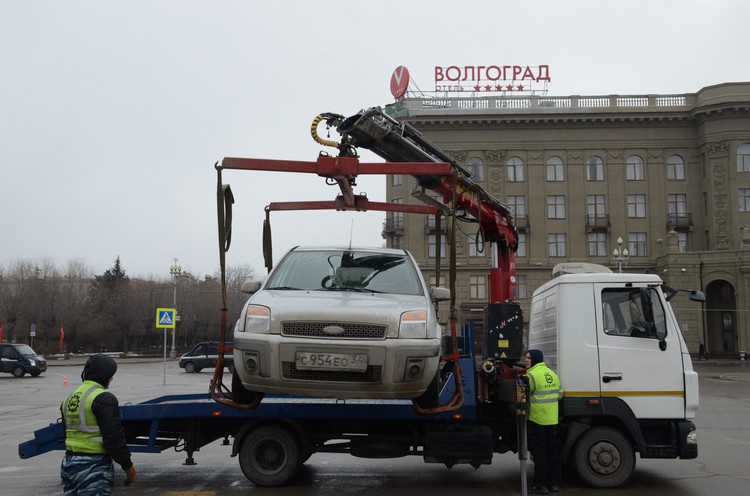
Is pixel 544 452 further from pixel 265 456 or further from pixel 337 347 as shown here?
pixel 265 456

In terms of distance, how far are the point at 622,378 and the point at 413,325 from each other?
10.0 feet

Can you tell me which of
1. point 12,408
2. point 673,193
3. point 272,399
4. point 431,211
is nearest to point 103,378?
point 272,399

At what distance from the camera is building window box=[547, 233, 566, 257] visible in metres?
61.4

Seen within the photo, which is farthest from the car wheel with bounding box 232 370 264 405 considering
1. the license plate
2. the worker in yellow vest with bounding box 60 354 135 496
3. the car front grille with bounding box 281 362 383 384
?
the worker in yellow vest with bounding box 60 354 135 496

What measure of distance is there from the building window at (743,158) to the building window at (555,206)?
14131 millimetres

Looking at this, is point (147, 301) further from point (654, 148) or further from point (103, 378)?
point (103, 378)

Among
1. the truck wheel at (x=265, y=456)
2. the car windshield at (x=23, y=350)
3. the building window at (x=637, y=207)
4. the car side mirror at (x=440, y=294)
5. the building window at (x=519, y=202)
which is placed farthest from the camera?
the building window at (x=519, y=202)

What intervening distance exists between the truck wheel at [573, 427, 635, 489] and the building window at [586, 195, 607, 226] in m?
55.0

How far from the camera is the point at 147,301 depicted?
81125mm

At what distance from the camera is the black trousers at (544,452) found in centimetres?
845

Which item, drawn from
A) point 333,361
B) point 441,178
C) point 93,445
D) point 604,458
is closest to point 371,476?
point 604,458

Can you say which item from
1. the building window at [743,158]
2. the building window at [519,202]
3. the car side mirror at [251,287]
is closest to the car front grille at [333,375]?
the car side mirror at [251,287]

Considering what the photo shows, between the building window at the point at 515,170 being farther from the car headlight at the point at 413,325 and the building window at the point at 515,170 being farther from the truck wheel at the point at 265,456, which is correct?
the car headlight at the point at 413,325

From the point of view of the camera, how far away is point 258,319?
23.7 feet
